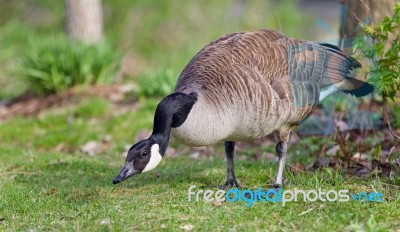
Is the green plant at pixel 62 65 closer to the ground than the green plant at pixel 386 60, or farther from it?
closer to the ground

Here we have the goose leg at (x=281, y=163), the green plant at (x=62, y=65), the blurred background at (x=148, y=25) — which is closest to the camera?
the goose leg at (x=281, y=163)

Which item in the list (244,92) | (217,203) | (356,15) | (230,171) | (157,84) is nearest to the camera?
(217,203)

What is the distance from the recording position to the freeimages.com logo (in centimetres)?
523

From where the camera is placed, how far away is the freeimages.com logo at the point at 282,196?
5.23 metres

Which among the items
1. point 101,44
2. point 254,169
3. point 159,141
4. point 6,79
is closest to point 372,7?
point 254,169

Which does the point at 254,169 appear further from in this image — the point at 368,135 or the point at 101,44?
the point at 101,44

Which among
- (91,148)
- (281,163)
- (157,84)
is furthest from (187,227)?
(157,84)

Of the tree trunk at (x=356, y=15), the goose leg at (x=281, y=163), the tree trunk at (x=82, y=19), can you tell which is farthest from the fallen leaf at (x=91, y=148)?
the tree trunk at (x=356, y=15)

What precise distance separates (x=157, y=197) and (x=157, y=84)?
500 cm

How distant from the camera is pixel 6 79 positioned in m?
13.5

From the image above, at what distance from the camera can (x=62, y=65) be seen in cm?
1070

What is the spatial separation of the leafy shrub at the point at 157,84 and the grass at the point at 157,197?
161 cm

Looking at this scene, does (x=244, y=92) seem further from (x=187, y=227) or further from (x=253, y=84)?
(x=187, y=227)

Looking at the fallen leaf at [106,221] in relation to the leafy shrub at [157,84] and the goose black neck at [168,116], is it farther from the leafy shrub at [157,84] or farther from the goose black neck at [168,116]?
the leafy shrub at [157,84]
